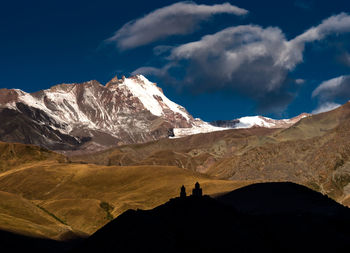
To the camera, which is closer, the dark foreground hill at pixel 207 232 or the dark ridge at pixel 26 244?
the dark foreground hill at pixel 207 232

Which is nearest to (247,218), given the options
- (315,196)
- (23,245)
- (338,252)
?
(338,252)

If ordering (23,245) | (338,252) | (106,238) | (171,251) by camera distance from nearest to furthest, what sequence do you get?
1. (171,251)
2. (106,238)
3. (338,252)
4. (23,245)

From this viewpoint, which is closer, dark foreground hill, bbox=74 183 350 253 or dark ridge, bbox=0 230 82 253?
dark foreground hill, bbox=74 183 350 253

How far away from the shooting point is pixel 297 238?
94500mm

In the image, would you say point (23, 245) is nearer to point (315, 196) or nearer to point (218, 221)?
point (218, 221)

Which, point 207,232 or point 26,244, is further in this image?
point 26,244

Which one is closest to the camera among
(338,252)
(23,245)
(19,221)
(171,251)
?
(171,251)

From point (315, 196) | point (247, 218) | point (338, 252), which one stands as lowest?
point (338, 252)

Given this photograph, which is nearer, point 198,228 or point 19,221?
point 198,228

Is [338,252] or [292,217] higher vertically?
[292,217]

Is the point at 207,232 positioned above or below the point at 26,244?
below

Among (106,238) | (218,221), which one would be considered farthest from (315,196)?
(106,238)

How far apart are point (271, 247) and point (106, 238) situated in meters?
26.9

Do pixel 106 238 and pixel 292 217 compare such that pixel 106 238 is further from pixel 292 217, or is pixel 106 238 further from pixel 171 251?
pixel 292 217
